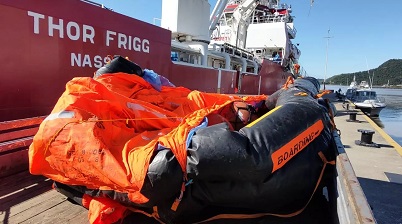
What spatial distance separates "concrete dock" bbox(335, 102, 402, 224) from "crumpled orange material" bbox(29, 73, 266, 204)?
2.09 metres

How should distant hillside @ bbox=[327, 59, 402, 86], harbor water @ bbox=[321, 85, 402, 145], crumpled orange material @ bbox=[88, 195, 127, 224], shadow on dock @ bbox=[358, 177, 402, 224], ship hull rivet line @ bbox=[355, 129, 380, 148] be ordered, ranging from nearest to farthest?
crumpled orange material @ bbox=[88, 195, 127, 224]
shadow on dock @ bbox=[358, 177, 402, 224]
ship hull rivet line @ bbox=[355, 129, 380, 148]
harbor water @ bbox=[321, 85, 402, 145]
distant hillside @ bbox=[327, 59, 402, 86]

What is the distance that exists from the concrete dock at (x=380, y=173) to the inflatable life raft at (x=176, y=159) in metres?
1.37

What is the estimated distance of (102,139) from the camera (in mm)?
1521

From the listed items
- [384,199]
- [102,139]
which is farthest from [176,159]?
[384,199]

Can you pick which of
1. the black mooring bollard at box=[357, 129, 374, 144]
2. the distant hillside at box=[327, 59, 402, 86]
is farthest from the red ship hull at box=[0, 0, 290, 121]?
the distant hillside at box=[327, 59, 402, 86]

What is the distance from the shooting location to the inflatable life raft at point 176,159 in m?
1.39

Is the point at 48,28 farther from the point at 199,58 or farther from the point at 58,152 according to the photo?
the point at 199,58

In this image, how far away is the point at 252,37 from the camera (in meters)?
18.6

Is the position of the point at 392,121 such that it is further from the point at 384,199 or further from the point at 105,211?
the point at 105,211

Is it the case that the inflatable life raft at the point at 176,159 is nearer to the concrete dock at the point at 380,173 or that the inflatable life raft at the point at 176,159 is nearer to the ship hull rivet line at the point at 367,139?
the concrete dock at the point at 380,173

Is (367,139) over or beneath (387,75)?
beneath

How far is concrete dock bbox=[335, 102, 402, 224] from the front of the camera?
8.84ft

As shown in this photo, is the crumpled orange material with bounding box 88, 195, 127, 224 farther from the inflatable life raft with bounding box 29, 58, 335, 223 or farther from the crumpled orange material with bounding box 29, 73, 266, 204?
the crumpled orange material with bounding box 29, 73, 266, 204

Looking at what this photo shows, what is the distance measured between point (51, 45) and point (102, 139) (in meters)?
2.90
